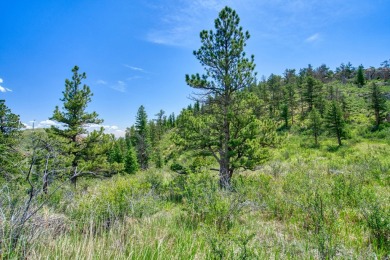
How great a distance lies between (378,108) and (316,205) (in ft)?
125

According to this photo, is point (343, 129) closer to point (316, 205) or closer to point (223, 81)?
point (223, 81)

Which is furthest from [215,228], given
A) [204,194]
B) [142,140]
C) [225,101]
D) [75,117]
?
[142,140]

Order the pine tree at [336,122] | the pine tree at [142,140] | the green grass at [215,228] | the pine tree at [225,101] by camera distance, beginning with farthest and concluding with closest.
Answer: the pine tree at [142,140] < the pine tree at [336,122] < the pine tree at [225,101] < the green grass at [215,228]

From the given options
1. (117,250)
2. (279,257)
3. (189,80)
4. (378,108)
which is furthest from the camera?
(378,108)

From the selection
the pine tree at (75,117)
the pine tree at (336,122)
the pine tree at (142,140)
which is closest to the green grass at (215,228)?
the pine tree at (75,117)

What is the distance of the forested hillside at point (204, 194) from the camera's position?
10.3 ft

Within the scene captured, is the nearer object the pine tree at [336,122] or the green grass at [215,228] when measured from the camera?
the green grass at [215,228]

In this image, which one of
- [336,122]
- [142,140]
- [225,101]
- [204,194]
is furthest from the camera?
[142,140]

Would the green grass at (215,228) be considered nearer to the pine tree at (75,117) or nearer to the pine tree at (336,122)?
the pine tree at (75,117)

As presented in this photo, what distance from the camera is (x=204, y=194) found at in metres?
5.55

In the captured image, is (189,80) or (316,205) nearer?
(316,205)

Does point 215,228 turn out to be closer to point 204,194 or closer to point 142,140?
point 204,194

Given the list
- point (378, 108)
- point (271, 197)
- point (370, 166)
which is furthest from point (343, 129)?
point (271, 197)

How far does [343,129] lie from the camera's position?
1158 inches
